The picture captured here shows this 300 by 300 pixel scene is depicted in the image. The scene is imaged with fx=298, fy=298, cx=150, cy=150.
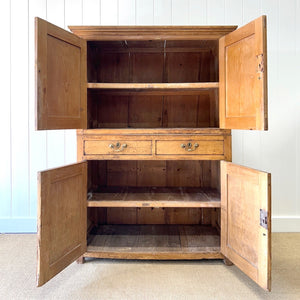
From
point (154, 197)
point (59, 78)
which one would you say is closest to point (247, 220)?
point (154, 197)

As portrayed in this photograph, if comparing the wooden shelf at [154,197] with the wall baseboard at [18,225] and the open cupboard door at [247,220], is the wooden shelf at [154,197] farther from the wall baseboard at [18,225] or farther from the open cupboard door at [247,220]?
the wall baseboard at [18,225]

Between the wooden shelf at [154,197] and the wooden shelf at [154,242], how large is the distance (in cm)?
28

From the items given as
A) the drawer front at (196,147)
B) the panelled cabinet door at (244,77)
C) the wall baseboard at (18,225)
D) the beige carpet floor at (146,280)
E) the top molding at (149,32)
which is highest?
the top molding at (149,32)

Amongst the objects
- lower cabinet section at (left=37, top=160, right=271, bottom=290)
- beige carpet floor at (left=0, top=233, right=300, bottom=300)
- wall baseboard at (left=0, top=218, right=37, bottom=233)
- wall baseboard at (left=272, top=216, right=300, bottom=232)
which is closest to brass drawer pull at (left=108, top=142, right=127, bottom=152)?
lower cabinet section at (left=37, top=160, right=271, bottom=290)

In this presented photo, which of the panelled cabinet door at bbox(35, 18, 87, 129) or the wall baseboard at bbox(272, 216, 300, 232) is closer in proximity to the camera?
the panelled cabinet door at bbox(35, 18, 87, 129)

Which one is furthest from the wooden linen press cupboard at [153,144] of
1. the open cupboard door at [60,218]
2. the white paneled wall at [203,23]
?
the white paneled wall at [203,23]

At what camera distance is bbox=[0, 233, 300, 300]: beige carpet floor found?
152 cm

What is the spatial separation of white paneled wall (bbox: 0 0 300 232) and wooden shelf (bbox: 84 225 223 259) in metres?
0.73

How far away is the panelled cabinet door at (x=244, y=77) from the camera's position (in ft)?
4.86

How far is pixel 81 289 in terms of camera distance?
1.57 m

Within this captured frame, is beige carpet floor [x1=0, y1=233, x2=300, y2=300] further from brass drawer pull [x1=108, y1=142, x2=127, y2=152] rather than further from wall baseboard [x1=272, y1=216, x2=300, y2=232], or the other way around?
brass drawer pull [x1=108, y1=142, x2=127, y2=152]

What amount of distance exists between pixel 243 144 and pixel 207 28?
1.00m

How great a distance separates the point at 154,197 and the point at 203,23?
146 centimetres

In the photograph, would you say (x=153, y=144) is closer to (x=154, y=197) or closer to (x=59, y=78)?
(x=154, y=197)
